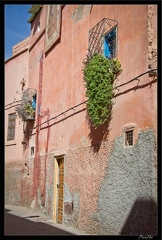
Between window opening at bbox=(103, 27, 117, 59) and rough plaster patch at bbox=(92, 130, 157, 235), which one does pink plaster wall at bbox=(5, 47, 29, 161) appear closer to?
window opening at bbox=(103, 27, 117, 59)

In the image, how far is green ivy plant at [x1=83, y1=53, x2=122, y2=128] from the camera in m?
7.94

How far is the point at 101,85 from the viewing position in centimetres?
795

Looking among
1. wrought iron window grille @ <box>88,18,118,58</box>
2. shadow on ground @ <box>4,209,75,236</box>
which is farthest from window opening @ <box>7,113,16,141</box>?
wrought iron window grille @ <box>88,18,118,58</box>

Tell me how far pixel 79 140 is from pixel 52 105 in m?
3.30

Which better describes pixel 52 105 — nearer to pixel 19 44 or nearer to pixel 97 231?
pixel 97 231

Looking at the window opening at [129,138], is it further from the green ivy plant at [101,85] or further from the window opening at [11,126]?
the window opening at [11,126]

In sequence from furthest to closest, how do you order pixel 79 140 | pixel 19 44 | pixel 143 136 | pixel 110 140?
pixel 19 44 < pixel 79 140 < pixel 110 140 < pixel 143 136

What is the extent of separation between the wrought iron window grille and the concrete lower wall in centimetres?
251

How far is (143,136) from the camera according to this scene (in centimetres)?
654

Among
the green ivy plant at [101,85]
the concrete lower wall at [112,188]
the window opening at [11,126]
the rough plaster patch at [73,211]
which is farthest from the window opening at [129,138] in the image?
the window opening at [11,126]
